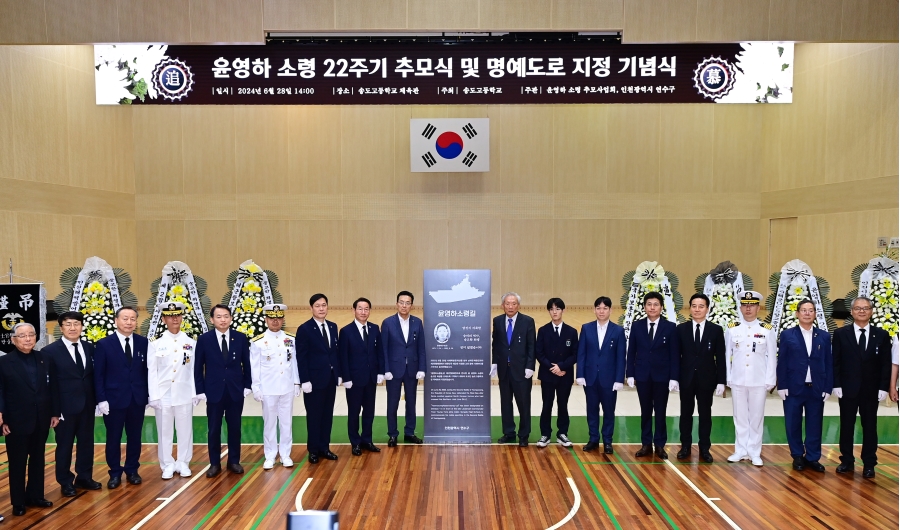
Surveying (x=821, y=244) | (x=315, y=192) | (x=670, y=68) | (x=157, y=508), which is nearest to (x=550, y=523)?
(x=157, y=508)

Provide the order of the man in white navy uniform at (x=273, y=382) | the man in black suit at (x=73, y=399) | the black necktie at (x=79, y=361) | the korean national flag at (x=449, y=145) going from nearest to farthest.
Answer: the man in black suit at (x=73, y=399), the black necktie at (x=79, y=361), the man in white navy uniform at (x=273, y=382), the korean national flag at (x=449, y=145)

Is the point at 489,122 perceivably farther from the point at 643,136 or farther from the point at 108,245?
the point at 108,245

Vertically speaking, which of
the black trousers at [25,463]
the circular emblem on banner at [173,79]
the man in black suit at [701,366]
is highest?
the circular emblem on banner at [173,79]

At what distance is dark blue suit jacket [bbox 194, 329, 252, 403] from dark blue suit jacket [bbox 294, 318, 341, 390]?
61 centimetres

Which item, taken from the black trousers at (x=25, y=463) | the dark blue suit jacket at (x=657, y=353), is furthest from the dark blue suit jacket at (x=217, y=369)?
the dark blue suit jacket at (x=657, y=353)

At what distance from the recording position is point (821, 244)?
46.3 ft

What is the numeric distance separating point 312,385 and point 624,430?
3703 mm

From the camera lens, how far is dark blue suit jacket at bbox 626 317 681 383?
6809 millimetres

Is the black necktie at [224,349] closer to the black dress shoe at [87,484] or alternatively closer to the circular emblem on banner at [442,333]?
the black dress shoe at [87,484]

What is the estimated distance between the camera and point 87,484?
19.5 ft

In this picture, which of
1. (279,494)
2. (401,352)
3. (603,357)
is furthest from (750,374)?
(279,494)

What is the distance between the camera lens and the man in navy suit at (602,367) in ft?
23.1

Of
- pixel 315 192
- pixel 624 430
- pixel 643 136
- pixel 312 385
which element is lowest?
pixel 624 430

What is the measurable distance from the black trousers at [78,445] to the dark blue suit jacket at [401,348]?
288cm
